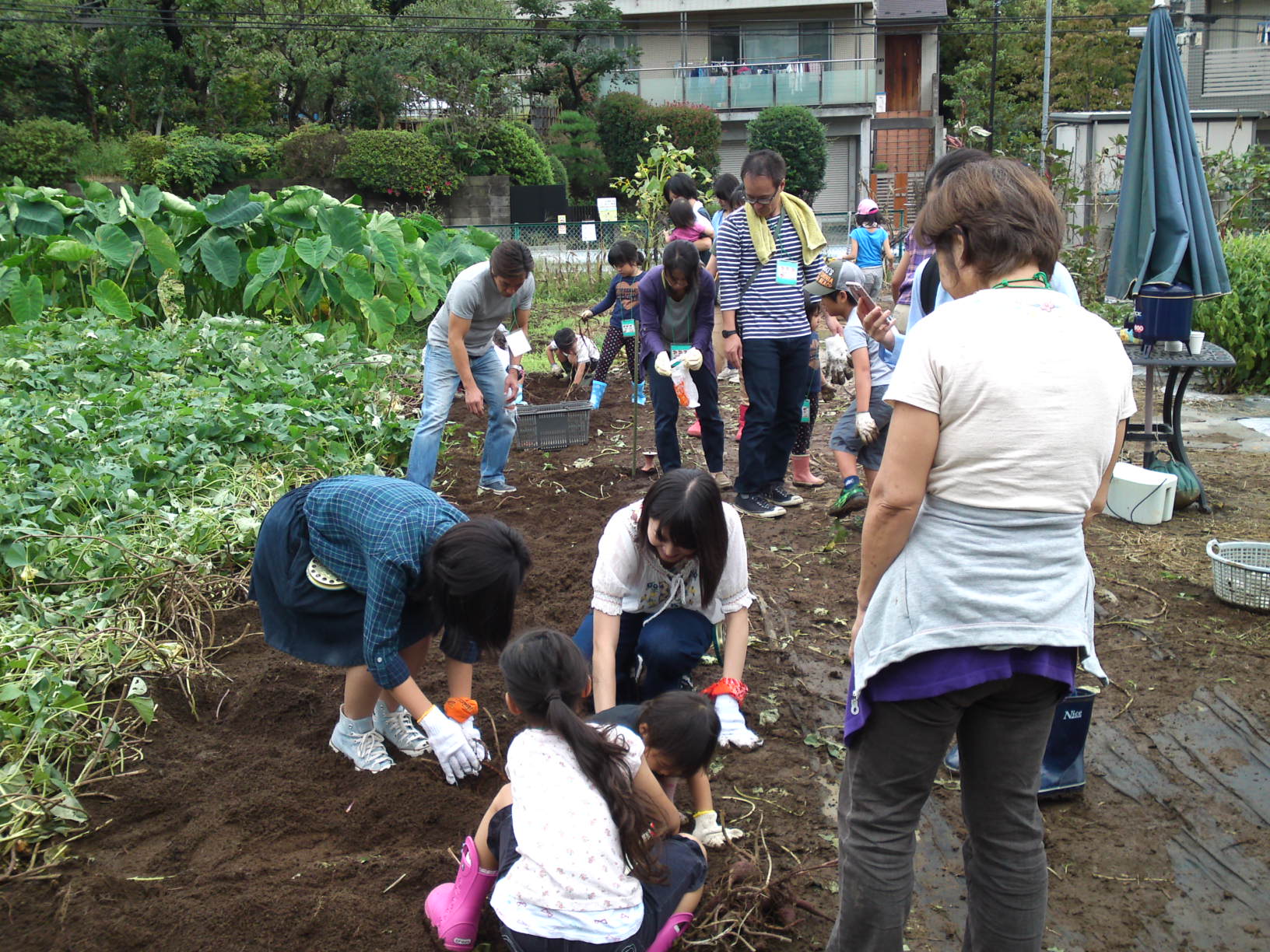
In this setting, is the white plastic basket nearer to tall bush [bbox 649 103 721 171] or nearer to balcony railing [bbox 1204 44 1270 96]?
tall bush [bbox 649 103 721 171]

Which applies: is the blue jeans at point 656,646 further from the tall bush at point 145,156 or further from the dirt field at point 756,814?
the tall bush at point 145,156

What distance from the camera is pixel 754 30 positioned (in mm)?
28891

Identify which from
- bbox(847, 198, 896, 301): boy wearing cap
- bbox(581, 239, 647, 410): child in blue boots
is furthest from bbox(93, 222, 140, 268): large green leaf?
bbox(847, 198, 896, 301): boy wearing cap

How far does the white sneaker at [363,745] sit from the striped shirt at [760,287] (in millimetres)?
2977

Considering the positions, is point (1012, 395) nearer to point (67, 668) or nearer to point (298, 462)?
point (67, 668)

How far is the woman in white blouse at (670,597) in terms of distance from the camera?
106 inches

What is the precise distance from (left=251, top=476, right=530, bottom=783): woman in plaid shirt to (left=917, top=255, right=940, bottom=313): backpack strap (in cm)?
160

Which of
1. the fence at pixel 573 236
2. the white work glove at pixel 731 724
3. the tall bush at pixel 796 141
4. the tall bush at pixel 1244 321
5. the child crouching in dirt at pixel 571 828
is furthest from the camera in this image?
the tall bush at pixel 796 141

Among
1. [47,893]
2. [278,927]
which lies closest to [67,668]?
[47,893]

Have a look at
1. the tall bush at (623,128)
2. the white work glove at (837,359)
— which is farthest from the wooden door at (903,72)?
the white work glove at (837,359)

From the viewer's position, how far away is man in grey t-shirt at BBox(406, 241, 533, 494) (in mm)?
5336

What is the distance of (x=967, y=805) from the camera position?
2.00 meters

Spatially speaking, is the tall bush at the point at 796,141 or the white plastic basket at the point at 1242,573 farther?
the tall bush at the point at 796,141

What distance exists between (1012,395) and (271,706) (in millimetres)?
2675
